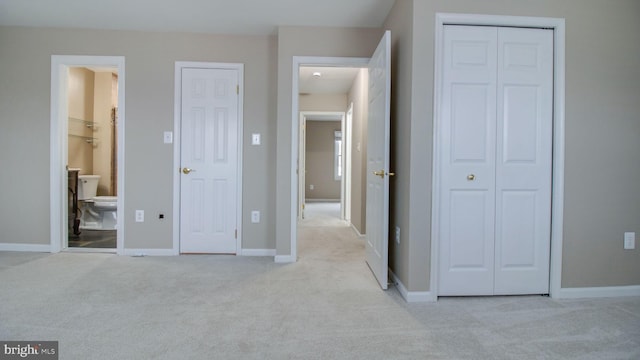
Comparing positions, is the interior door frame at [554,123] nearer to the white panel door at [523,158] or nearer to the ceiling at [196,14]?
the white panel door at [523,158]

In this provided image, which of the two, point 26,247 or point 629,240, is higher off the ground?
point 629,240

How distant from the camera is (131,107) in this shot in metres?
3.74

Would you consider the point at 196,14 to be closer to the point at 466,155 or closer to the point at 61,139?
the point at 61,139

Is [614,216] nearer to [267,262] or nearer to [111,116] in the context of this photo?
[267,262]

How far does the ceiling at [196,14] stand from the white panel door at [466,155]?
880mm

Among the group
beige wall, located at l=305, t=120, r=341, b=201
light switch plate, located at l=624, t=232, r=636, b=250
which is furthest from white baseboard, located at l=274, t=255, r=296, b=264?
beige wall, located at l=305, t=120, r=341, b=201

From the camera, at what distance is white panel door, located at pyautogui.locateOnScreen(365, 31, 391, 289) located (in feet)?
8.92

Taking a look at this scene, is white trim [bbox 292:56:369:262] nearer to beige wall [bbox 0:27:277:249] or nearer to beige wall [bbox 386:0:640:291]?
beige wall [bbox 0:27:277:249]

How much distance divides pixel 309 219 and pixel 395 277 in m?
3.92

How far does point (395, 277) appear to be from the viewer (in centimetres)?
288

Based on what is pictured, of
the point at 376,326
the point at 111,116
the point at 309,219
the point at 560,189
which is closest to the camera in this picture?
the point at 376,326

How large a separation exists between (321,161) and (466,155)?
808 centimetres

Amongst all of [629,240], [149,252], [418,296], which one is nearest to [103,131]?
[149,252]

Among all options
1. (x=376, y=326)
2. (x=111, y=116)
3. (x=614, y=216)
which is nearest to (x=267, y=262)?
(x=376, y=326)
